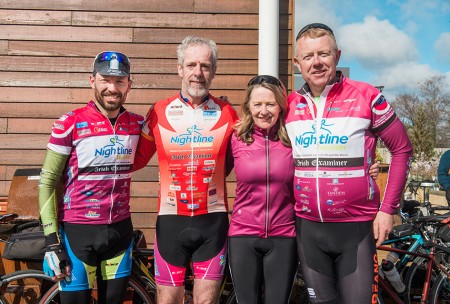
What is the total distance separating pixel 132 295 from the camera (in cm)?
294

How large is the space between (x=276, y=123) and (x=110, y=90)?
1.00 meters

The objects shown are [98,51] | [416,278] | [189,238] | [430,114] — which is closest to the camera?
[189,238]

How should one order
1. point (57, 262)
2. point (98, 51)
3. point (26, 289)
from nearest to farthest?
point (57, 262) < point (26, 289) < point (98, 51)

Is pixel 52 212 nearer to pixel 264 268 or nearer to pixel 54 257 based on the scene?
pixel 54 257

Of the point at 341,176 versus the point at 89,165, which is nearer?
the point at 341,176

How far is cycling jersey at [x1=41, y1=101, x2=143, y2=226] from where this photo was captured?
235 centimetres

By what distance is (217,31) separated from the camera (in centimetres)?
430

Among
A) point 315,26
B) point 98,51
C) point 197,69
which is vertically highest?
point 98,51

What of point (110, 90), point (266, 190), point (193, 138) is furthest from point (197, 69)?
point (266, 190)

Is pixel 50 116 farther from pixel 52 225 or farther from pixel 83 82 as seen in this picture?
pixel 52 225

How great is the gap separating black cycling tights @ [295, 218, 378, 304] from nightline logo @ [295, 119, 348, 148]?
44 centimetres

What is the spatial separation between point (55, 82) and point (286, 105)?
2875 millimetres

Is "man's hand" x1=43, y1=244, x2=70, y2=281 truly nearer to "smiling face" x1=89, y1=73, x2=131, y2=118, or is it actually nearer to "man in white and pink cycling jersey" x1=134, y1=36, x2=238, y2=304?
"man in white and pink cycling jersey" x1=134, y1=36, x2=238, y2=304

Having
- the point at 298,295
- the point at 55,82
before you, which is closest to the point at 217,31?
the point at 55,82
